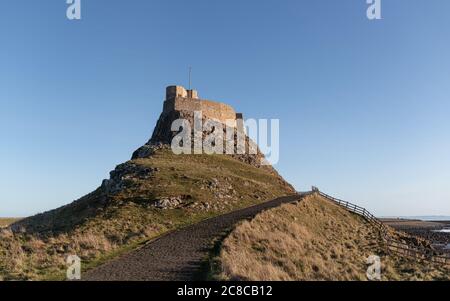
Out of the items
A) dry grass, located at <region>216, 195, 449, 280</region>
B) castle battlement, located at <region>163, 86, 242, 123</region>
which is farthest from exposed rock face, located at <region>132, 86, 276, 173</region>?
dry grass, located at <region>216, 195, 449, 280</region>

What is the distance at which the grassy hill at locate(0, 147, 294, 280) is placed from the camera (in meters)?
22.2

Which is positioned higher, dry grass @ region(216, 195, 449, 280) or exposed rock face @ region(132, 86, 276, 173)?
exposed rock face @ region(132, 86, 276, 173)

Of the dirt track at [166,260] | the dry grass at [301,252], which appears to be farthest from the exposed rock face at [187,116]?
the dirt track at [166,260]

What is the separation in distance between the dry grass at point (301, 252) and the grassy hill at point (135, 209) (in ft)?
20.1

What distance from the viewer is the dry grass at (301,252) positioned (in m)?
18.6

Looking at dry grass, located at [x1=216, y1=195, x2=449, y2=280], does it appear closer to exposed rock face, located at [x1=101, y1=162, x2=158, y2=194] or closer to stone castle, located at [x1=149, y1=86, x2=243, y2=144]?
exposed rock face, located at [x1=101, y1=162, x2=158, y2=194]

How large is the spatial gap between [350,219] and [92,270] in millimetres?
33230

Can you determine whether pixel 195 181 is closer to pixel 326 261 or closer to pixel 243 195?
pixel 243 195

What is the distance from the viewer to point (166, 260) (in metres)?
20.0

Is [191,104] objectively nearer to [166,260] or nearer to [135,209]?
[135,209]

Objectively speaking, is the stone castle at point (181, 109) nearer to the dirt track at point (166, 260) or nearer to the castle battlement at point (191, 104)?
the castle battlement at point (191, 104)

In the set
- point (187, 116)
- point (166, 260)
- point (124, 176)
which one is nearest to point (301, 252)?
point (166, 260)

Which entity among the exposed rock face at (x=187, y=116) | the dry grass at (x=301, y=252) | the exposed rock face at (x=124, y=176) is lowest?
the dry grass at (x=301, y=252)

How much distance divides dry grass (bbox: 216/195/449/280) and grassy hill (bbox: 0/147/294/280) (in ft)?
20.1
